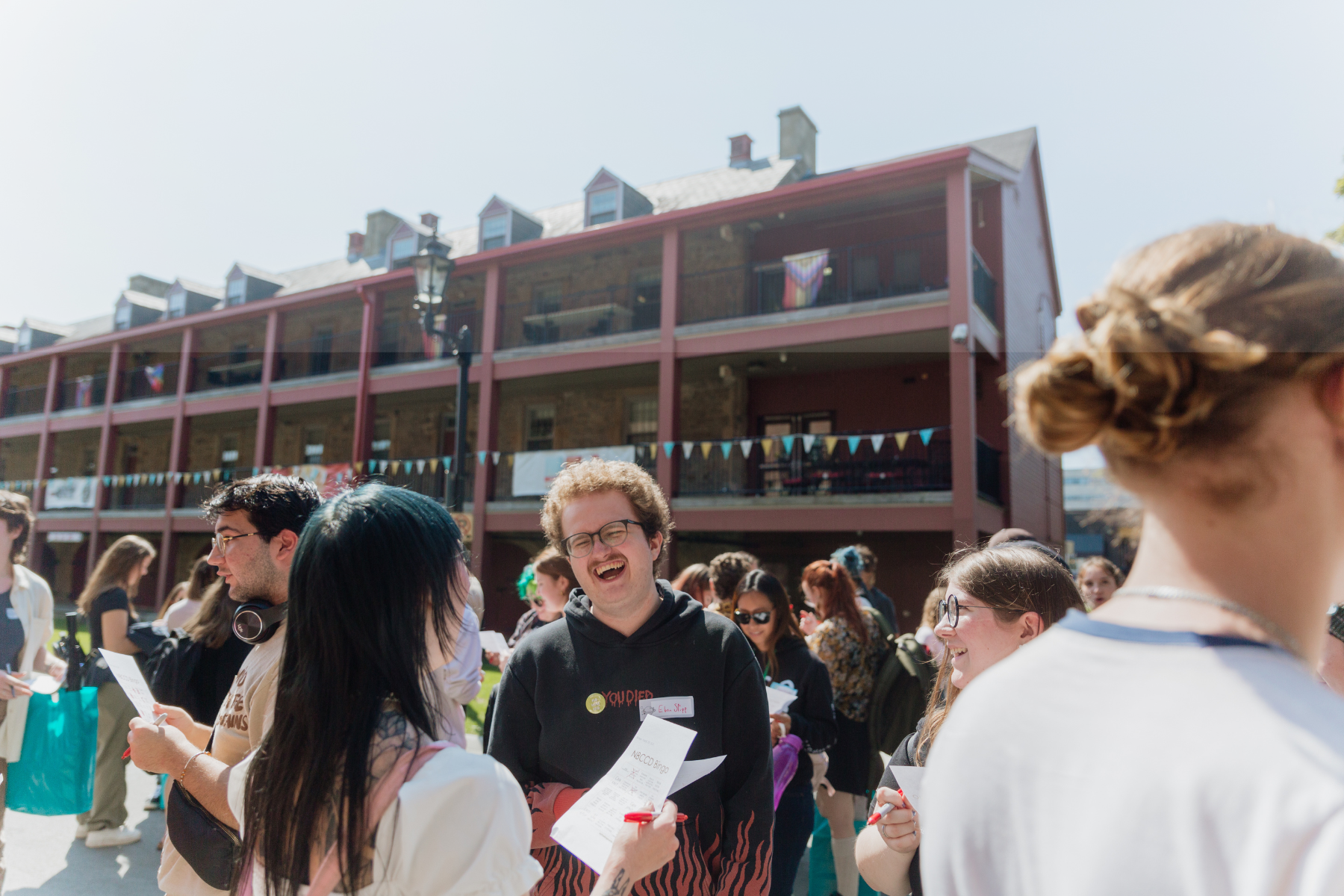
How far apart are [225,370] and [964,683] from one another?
25.2 meters

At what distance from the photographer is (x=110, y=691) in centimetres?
527

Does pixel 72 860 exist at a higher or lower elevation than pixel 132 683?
lower

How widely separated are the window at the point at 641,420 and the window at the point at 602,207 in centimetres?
474

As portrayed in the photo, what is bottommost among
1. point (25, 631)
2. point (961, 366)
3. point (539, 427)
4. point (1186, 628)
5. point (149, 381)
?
point (25, 631)

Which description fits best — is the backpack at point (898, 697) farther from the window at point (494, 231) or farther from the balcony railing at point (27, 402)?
the balcony railing at point (27, 402)

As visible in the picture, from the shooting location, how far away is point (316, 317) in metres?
21.6

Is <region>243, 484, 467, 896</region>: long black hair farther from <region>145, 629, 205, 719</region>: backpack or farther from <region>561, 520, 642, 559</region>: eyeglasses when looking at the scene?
<region>145, 629, 205, 719</region>: backpack

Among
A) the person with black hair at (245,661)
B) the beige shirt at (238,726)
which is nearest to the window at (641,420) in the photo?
the person with black hair at (245,661)

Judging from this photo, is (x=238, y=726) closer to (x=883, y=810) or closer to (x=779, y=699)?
(x=883, y=810)

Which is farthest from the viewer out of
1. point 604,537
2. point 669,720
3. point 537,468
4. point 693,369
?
point 693,369

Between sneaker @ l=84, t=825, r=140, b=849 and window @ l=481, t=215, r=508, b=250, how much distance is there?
56.0 ft

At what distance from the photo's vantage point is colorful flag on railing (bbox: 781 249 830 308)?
43.8 ft

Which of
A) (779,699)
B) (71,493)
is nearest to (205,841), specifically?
(779,699)

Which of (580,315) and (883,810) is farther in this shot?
(580,315)
